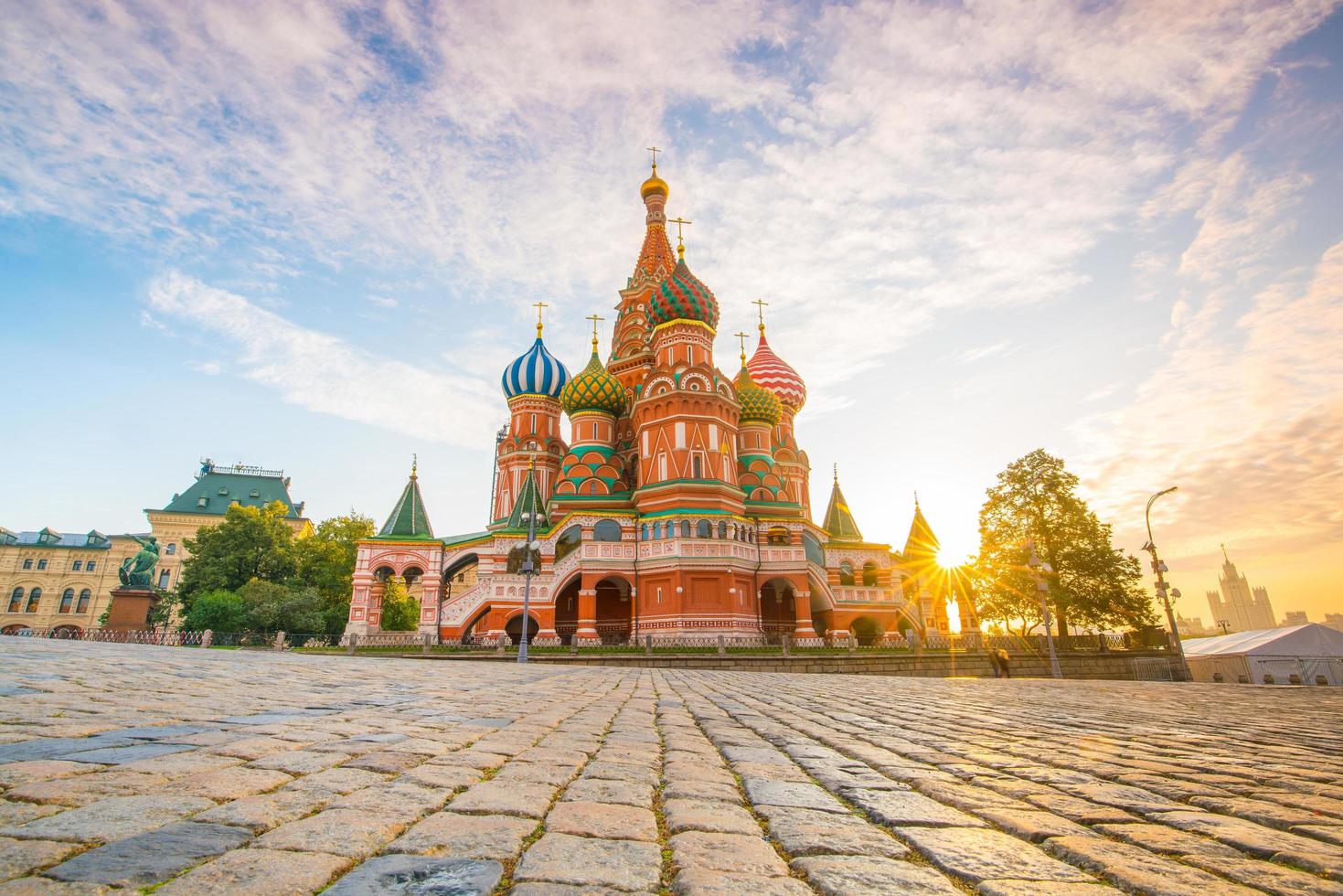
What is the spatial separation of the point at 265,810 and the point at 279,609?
4181 centimetres

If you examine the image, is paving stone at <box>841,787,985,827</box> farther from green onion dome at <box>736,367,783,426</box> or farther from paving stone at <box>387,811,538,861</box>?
green onion dome at <box>736,367,783,426</box>

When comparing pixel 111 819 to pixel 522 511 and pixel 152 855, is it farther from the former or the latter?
pixel 522 511

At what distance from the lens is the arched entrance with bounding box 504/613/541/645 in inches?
1245

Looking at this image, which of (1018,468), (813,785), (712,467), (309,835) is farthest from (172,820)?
(1018,468)

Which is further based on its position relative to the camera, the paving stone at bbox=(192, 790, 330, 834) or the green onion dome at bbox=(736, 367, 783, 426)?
the green onion dome at bbox=(736, 367, 783, 426)

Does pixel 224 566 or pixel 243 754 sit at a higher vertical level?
pixel 224 566

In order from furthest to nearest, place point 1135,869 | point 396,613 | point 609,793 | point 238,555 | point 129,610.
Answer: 1. point 396,613
2. point 238,555
3. point 129,610
4. point 609,793
5. point 1135,869

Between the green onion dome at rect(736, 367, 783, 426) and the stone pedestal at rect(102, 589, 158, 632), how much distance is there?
97.1 feet

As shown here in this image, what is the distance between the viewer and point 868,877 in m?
1.99

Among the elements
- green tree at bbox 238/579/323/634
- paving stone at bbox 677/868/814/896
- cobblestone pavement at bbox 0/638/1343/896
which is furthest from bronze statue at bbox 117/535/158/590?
paving stone at bbox 677/868/814/896

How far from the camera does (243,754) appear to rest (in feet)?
11.2

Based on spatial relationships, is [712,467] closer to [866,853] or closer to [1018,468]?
[1018,468]

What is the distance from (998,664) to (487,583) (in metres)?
22.1

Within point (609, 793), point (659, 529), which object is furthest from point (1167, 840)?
point (659, 529)
